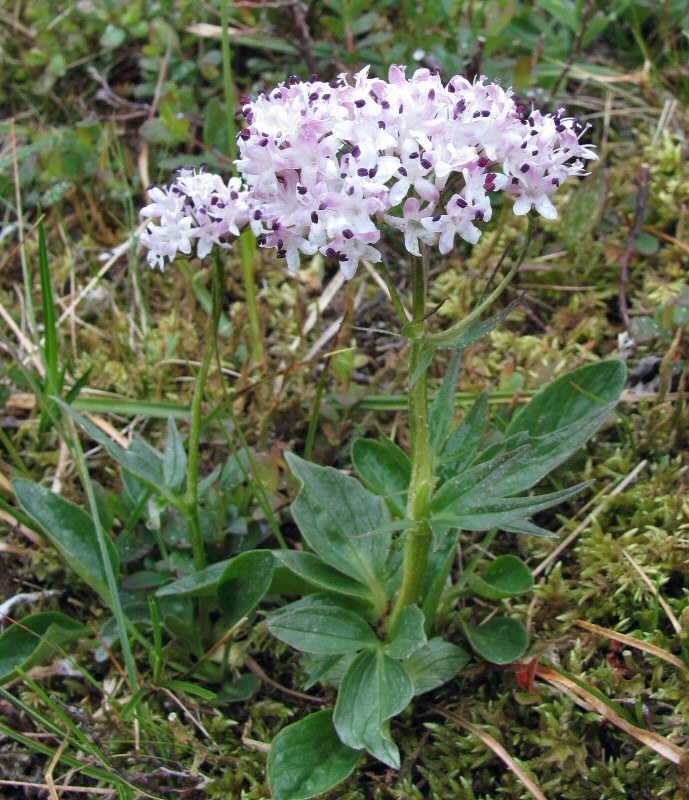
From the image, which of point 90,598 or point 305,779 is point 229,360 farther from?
point 305,779

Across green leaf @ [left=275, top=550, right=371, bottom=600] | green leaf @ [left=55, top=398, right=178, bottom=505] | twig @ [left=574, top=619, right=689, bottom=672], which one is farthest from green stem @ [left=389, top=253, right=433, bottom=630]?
green leaf @ [left=55, top=398, right=178, bottom=505]

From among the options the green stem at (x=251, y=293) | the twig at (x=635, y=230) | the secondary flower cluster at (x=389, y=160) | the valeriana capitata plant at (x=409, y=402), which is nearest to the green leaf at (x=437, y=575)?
the valeriana capitata plant at (x=409, y=402)

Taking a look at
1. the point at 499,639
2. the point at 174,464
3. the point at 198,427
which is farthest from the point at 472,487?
the point at 174,464

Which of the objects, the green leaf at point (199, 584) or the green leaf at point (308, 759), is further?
the green leaf at point (199, 584)

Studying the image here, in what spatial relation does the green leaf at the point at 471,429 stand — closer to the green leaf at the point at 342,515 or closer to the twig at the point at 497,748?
the green leaf at the point at 342,515

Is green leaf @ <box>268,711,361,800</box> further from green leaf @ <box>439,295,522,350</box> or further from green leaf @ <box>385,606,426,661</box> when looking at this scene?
green leaf @ <box>439,295,522,350</box>

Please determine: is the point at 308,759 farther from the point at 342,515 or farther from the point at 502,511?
the point at 502,511
